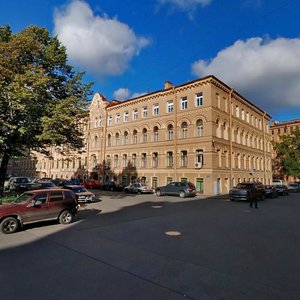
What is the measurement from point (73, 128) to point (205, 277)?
49.5 feet

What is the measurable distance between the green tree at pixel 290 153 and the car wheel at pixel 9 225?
51.3 meters

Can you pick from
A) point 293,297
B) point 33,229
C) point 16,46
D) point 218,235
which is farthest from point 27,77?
point 293,297

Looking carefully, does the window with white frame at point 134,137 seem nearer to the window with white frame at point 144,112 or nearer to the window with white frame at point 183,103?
the window with white frame at point 144,112

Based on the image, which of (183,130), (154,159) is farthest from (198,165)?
(154,159)

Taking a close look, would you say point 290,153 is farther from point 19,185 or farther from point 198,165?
point 19,185

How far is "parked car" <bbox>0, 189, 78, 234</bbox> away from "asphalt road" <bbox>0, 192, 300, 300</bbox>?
522 millimetres

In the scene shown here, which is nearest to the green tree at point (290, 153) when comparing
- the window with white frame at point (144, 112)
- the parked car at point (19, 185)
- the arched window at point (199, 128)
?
the arched window at point (199, 128)

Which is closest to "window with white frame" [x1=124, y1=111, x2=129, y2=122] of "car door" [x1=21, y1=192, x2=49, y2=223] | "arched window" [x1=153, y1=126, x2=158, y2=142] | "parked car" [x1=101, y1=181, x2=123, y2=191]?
"arched window" [x1=153, y1=126, x2=158, y2=142]

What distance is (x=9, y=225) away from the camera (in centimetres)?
1015

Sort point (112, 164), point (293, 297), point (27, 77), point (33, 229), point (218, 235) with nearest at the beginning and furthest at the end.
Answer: point (293, 297) → point (218, 235) → point (33, 229) → point (27, 77) → point (112, 164)

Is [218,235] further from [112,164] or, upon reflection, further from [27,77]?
[112,164]

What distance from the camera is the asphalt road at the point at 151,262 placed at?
16.4 ft

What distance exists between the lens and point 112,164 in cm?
4150

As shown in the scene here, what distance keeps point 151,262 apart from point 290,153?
174 ft
